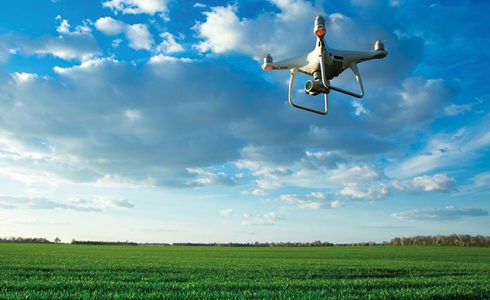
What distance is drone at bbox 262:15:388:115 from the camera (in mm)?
7148

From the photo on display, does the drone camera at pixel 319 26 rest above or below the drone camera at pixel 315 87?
above

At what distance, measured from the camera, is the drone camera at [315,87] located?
7.42 m

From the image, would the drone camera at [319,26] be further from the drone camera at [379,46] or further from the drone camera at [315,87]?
the drone camera at [379,46]

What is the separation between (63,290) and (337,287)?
1013 cm

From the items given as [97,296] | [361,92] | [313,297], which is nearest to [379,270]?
[313,297]

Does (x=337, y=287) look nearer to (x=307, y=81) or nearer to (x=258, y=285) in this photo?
(x=258, y=285)

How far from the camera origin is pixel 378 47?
7.50 m

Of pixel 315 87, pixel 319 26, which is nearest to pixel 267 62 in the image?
pixel 315 87

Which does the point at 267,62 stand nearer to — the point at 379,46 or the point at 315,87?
the point at 315,87

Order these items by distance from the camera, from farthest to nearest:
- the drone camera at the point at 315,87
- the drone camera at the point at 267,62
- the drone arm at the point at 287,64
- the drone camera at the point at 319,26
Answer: the drone camera at the point at 267,62
the drone arm at the point at 287,64
the drone camera at the point at 315,87
the drone camera at the point at 319,26

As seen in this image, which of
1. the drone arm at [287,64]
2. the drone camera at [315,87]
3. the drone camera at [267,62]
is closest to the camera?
the drone camera at [315,87]

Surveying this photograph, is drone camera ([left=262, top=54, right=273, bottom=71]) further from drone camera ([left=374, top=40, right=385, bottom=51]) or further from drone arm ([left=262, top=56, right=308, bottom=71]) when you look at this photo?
drone camera ([left=374, top=40, right=385, bottom=51])

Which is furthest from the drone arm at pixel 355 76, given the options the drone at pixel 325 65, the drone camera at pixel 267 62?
the drone camera at pixel 267 62

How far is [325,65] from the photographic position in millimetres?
7258
